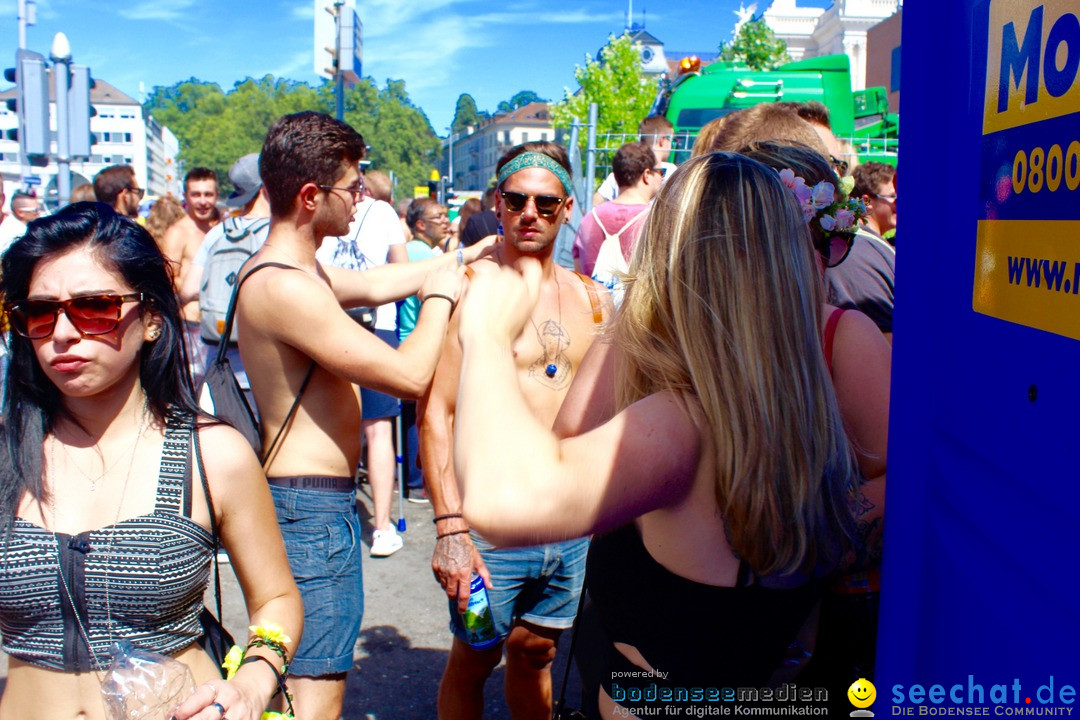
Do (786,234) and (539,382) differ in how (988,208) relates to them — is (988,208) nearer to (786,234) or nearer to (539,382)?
(786,234)

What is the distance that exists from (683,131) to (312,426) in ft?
24.4

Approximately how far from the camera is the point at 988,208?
3.44 feet

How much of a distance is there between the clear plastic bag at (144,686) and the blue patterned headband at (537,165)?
222 cm

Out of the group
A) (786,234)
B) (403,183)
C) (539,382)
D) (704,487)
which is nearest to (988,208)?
(786,234)

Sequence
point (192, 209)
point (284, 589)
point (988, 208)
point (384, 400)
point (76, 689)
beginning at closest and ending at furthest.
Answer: point (988, 208) → point (76, 689) → point (284, 589) → point (384, 400) → point (192, 209)

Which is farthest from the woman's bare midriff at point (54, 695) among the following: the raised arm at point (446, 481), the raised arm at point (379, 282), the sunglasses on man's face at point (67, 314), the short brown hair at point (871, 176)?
the short brown hair at point (871, 176)

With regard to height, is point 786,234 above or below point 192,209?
below

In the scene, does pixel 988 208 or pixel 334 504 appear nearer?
pixel 988 208

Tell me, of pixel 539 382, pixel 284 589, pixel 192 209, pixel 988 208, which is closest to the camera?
pixel 988 208

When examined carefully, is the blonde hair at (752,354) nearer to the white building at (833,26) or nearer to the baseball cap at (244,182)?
the baseball cap at (244,182)

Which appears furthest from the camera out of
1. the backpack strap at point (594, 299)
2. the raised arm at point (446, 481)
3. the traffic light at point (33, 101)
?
the traffic light at point (33, 101)

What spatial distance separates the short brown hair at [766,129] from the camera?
9.66 feet

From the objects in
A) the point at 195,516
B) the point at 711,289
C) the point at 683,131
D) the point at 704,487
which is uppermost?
the point at 683,131

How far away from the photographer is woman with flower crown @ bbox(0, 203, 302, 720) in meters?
1.81
